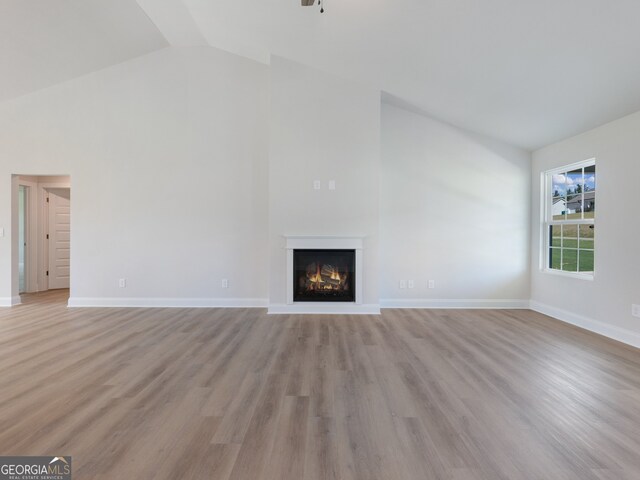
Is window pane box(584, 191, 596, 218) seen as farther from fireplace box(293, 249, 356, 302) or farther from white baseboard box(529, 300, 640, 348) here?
fireplace box(293, 249, 356, 302)

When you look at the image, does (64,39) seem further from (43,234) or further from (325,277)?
(325,277)

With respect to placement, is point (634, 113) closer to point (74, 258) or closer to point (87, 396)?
point (87, 396)

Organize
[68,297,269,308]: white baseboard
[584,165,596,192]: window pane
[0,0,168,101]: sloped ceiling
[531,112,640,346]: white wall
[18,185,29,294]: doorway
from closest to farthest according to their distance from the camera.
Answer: [531,112,640,346]: white wall
[0,0,168,101]: sloped ceiling
[584,165,596,192]: window pane
[68,297,269,308]: white baseboard
[18,185,29,294]: doorway

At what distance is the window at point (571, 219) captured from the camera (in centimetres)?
404

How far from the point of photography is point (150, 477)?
1479mm

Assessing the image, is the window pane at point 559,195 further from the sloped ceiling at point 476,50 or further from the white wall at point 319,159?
the white wall at point 319,159

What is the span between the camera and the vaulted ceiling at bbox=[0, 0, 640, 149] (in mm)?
2633

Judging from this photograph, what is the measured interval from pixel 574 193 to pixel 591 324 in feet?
5.65

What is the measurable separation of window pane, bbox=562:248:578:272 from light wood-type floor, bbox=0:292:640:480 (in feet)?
3.09

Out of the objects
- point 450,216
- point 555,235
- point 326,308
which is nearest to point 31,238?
point 326,308

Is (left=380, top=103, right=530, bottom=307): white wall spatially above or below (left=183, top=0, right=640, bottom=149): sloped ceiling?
below

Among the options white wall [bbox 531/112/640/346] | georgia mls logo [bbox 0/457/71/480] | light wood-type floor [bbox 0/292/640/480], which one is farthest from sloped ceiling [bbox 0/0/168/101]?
white wall [bbox 531/112/640/346]

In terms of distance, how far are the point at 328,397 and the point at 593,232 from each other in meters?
3.96

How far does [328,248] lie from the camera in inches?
182
